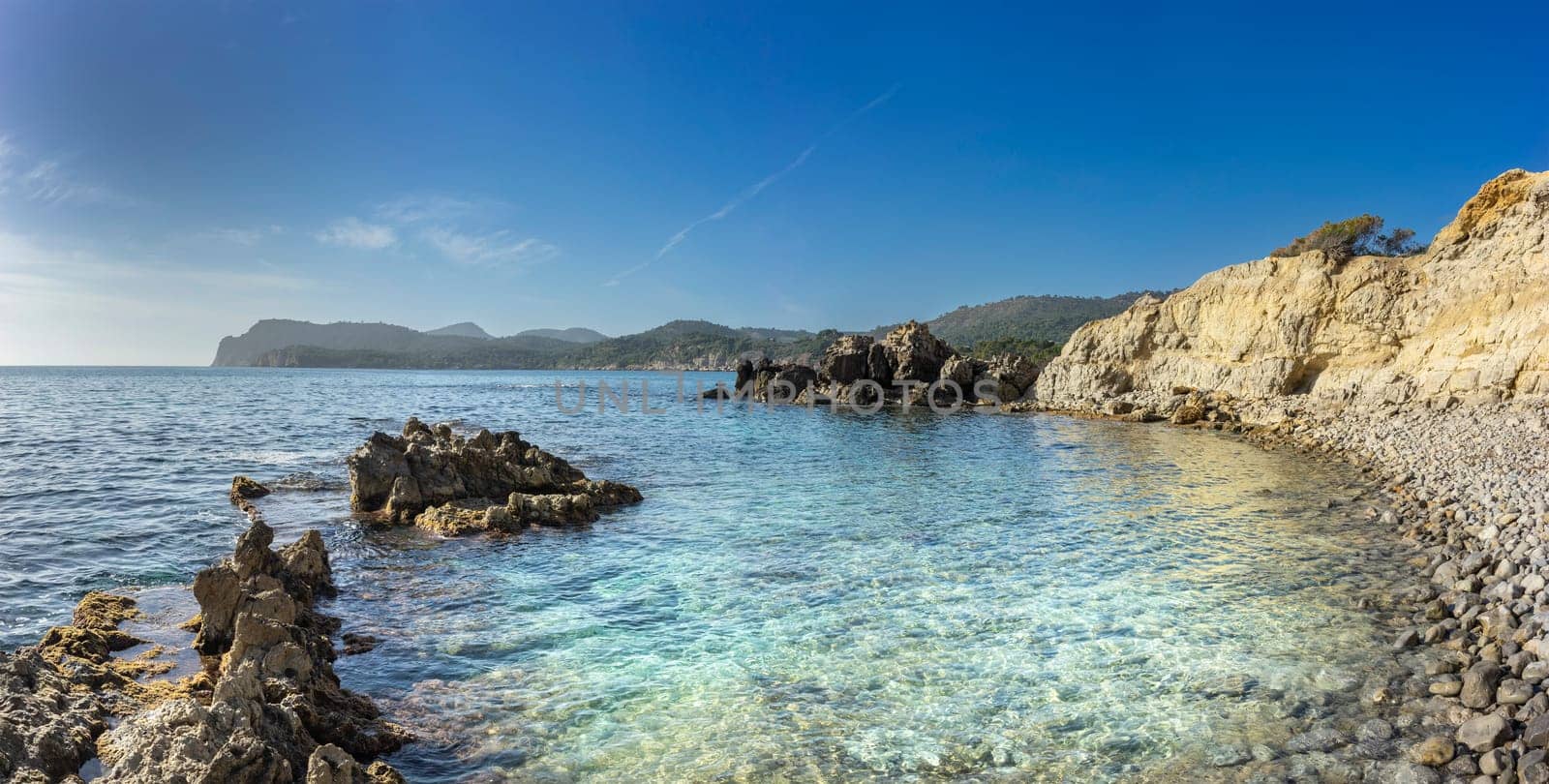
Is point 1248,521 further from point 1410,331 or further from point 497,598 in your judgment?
point 1410,331

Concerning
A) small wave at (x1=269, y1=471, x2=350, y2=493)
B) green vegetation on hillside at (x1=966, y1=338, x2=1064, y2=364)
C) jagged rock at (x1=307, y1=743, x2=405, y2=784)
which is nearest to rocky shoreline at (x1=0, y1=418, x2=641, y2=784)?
jagged rock at (x1=307, y1=743, x2=405, y2=784)

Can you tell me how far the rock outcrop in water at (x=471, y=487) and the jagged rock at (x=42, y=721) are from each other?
A: 9.06m

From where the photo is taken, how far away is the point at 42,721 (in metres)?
5.94

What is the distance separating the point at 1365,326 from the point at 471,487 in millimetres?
40118

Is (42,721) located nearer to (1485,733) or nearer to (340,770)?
(340,770)

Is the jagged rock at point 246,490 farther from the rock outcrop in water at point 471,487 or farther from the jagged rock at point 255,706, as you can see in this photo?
the jagged rock at point 255,706

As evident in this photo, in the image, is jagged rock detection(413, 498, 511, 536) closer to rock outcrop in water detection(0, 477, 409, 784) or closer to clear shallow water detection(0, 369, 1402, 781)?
clear shallow water detection(0, 369, 1402, 781)

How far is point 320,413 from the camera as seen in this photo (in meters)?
50.5

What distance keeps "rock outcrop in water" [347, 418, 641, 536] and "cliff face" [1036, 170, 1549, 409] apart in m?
30.7

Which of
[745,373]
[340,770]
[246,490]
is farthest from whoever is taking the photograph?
[745,373]

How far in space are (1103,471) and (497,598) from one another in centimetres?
1987

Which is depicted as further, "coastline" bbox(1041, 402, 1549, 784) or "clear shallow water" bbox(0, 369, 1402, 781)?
"clear shallow water" bbox(0, 369, 1402, 781)

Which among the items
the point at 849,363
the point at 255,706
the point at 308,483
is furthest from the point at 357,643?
the point at 849,363

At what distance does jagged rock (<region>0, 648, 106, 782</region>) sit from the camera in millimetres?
5320
